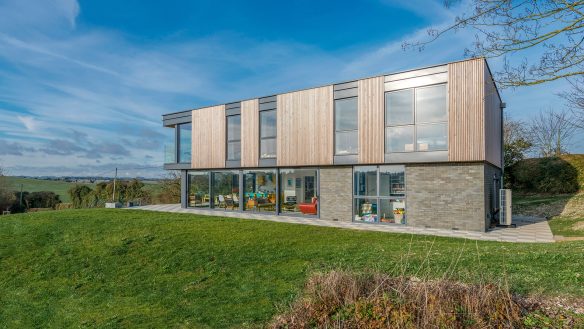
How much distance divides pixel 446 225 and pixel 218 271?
28.8 ft

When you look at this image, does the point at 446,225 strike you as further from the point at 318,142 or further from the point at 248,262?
Result: the point at 248,262

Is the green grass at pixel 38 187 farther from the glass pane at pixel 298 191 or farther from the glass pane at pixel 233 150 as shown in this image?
the glass pane at pixel 298 191

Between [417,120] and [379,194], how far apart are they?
125 inches

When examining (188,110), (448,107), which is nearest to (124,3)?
(188,110)

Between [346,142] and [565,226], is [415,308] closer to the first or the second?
[346,142]

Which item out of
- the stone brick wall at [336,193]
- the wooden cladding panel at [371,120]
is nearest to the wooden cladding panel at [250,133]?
the stone brick wall at [336,193]

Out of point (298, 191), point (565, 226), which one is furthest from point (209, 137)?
point (565, 226)

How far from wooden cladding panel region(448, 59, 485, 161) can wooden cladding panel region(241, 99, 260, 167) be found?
8.80 meters

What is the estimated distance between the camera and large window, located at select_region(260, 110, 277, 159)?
16.7 m

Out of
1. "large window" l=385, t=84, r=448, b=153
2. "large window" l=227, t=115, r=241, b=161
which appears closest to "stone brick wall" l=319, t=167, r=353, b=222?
"large window" l=385, t=84, r=448, b=153

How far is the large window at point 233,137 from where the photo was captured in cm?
1808

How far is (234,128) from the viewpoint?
60.0 feet

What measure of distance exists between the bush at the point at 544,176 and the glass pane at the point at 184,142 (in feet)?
71.8

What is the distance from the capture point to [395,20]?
9.89m
